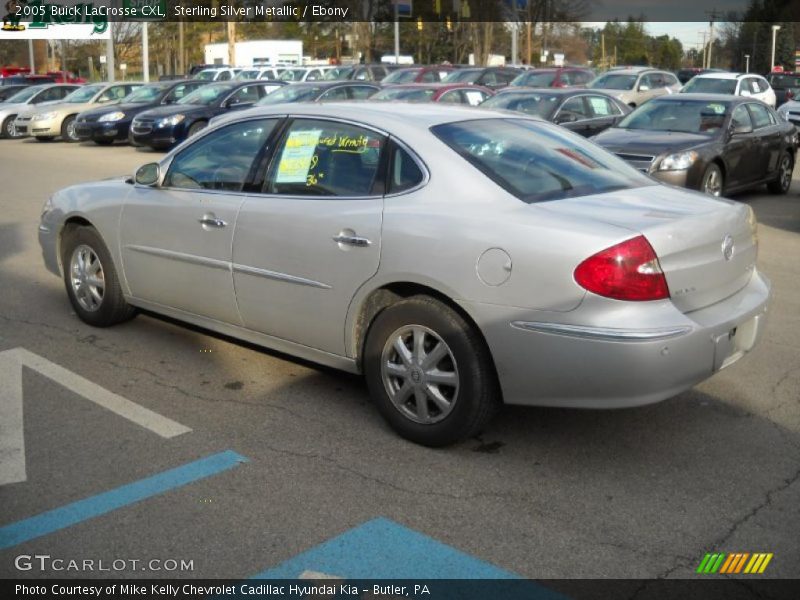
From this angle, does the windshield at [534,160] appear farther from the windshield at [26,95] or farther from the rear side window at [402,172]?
the windshield at [26,95]

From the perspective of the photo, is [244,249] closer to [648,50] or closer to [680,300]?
[680,300]

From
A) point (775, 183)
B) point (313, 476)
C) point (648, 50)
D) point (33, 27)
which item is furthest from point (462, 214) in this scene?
point (648, 50)

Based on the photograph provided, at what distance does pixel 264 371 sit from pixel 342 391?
60 cm

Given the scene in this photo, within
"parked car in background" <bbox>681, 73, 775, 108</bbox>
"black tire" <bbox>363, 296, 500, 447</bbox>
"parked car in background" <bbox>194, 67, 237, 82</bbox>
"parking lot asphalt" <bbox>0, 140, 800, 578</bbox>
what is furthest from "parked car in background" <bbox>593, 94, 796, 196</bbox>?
"parked car in background" <bbox>194, 67, 237, 82</bbox>

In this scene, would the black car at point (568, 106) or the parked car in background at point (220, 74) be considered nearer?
the black car at point (568, 106)

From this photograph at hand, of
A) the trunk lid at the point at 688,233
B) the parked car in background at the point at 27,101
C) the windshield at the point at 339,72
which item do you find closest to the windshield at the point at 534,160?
the trunk lid at the point at 688,233

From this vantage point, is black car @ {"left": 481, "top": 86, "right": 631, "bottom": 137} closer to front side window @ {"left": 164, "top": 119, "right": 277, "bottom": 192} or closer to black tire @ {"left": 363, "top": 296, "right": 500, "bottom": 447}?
front side window @ {"left": 164, "top": 119, "right": 277, "bottom": 192}

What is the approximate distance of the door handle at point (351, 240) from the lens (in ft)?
15.2

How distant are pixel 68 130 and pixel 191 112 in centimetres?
648

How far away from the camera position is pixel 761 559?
11.4 feet

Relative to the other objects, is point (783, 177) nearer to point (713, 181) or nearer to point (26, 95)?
point (713, 181)

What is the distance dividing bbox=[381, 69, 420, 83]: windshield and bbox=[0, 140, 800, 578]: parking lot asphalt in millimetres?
21399

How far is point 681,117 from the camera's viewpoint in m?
12.4

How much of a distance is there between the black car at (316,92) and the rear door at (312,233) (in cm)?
1451
